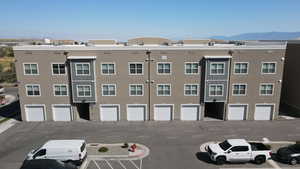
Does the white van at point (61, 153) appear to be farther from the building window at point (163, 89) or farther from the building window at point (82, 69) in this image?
the building window at point (163, 89)

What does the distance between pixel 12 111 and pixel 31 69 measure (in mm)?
11514

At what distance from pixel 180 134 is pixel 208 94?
286 inches

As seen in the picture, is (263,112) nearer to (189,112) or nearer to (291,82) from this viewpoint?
(291,82)

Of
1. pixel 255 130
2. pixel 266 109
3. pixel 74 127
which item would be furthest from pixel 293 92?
pixel 74 127

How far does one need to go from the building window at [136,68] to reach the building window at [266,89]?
17026 millimetres

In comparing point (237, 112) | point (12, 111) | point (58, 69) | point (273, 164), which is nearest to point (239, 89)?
point (237, 112)

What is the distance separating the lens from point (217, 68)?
26625 mm

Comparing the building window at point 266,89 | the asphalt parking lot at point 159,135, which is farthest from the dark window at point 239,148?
the building window at point 266,89

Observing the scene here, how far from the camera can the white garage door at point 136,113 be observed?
2827 cm

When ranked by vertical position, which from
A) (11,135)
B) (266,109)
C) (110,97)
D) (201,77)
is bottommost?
(11,135)

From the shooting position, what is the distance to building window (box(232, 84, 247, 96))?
27406mm

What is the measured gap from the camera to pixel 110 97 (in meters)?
27.9

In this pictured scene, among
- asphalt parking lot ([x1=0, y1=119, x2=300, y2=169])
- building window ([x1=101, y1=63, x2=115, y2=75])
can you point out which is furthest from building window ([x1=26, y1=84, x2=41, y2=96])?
building window ([x1=101, y1=63, x2=115, y2=75])

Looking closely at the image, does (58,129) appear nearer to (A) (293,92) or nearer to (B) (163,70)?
(B) (163,70)
